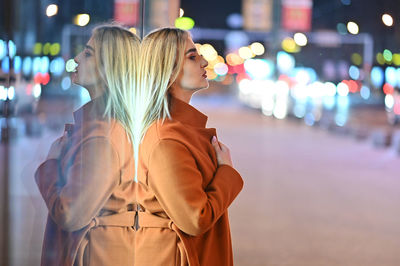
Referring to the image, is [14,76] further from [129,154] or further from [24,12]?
[129,154]

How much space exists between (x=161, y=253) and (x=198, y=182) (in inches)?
14.0

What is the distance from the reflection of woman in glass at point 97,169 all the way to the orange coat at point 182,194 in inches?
4.4

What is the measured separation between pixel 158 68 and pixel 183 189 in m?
0.45

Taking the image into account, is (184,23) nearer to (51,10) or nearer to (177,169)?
(51,10)

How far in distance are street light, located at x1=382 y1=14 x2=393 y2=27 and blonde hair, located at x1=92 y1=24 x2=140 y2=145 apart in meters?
2.27

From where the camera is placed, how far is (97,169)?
2648 millimetres

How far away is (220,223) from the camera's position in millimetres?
2617

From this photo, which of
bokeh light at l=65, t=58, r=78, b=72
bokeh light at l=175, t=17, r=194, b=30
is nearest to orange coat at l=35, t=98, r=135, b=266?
bokeh light at l=65, t=58, r=78, b=72

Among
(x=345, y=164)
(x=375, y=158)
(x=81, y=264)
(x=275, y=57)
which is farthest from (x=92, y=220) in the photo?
(x=275, y=57)

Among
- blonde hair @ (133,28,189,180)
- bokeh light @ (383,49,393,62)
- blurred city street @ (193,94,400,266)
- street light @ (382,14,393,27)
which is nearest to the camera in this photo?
blonde hair @ (133,28,189,180)

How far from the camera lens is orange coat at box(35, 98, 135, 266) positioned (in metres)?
2.56

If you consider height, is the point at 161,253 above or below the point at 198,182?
below

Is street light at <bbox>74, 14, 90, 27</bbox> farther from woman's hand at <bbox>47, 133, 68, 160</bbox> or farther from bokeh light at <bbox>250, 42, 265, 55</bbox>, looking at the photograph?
bokeh light at <bbox>250, 42, 265, 55</bbox>

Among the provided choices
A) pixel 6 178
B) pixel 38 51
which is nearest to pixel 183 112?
pixel 6 178
